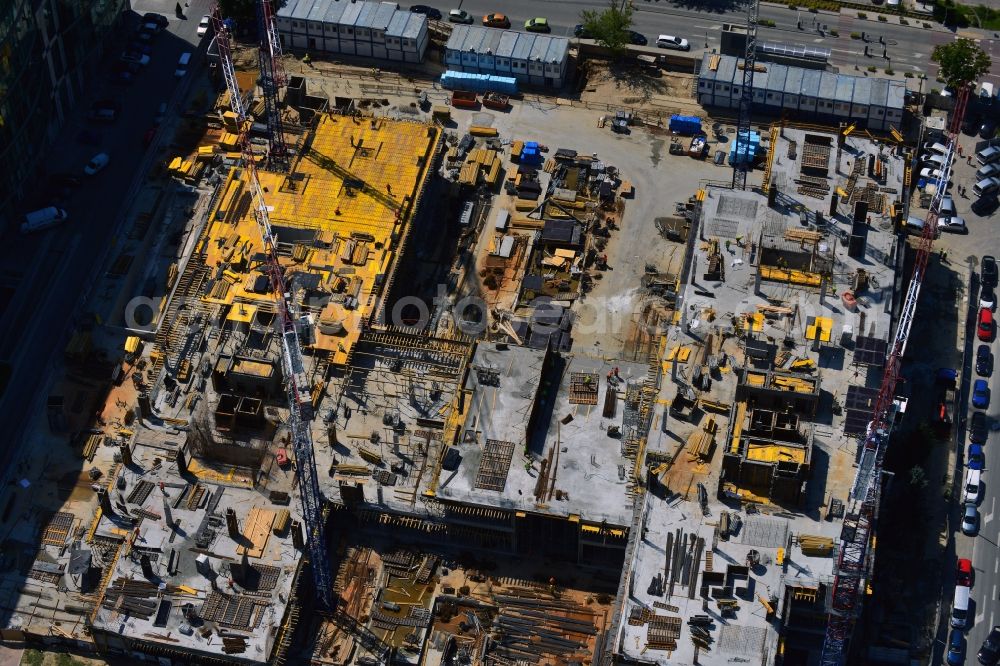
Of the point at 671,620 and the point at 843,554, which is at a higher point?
the point at 843,554

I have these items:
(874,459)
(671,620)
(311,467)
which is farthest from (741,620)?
(311,467)

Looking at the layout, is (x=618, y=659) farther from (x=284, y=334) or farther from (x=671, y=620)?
(x=284, y=334)

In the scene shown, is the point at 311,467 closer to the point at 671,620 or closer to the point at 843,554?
the point at 671,620

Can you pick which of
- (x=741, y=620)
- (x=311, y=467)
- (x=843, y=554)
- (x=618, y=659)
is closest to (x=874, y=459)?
(x=843, y=554)

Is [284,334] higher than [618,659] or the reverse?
higher

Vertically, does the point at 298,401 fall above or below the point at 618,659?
above

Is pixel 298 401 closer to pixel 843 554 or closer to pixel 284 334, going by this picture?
pixel 284 334

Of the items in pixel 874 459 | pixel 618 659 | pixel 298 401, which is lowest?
pixel 618 659
